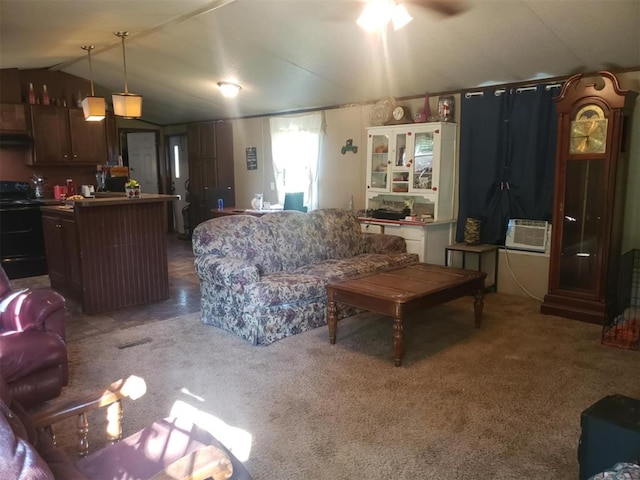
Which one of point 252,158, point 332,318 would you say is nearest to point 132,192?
point 332,318

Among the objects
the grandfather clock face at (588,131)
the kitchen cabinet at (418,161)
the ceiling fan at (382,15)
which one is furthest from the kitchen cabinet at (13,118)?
the grandfather clock face at (588,131)

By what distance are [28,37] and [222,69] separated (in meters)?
1.95

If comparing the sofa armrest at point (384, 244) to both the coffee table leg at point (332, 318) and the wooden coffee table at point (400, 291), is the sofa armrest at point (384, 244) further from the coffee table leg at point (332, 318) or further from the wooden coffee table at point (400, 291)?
the coffee table leg at point (332, 318)

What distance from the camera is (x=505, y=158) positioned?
495cm

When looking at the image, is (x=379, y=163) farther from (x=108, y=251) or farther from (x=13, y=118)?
(x=13, y=118)

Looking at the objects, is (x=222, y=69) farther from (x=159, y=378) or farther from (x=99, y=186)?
(x=159, y=378)

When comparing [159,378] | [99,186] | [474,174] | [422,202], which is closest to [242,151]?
[99,186]

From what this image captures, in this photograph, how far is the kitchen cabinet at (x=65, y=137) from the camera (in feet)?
21.5

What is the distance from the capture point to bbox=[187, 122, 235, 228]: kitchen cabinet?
8336mm

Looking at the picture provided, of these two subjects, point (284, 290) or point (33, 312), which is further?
point (284, 290)

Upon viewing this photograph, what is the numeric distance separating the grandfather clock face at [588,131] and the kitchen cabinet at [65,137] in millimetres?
6242

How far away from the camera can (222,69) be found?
5652mm

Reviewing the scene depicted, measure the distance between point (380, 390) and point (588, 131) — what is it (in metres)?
2.86

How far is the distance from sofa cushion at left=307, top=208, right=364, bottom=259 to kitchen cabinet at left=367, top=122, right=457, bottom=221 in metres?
0.86
